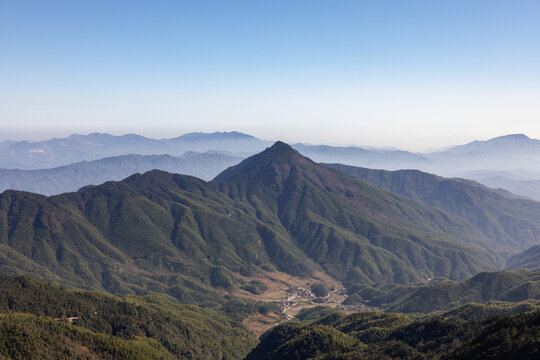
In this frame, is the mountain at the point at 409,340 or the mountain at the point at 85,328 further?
the mountain at the point at 85,328

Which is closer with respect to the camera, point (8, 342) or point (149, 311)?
point (8, 342)

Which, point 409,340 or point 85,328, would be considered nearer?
point 409,340

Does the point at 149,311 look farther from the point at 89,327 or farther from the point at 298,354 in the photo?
the point at 298,354

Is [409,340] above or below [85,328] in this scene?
above

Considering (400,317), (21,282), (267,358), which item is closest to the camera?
(267,358)

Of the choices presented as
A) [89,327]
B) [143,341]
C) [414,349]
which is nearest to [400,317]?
[414,349]

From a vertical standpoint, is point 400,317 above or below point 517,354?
below

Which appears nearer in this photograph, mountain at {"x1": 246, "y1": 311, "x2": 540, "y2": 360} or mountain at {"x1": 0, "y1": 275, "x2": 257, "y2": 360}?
mountain at {"x1": 246, "y1": 311, "x2": 540, "y2": 360}

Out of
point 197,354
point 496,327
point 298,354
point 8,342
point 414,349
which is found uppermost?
point 496,327
